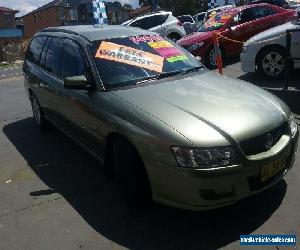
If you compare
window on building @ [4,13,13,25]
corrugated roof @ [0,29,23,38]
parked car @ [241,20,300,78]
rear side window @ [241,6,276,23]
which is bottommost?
parked car @ [241,20,300,78]

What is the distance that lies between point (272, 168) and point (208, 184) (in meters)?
0.66

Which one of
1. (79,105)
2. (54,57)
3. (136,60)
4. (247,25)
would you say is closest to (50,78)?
(54,57)

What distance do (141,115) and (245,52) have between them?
5.83m

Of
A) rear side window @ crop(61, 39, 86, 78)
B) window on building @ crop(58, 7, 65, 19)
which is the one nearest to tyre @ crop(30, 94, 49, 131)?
rear side window @ crop(61, 39, 86, 78)

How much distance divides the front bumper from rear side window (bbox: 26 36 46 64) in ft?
12.5

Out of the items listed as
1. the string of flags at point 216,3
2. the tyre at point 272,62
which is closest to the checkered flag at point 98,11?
the tyre at point 272,62

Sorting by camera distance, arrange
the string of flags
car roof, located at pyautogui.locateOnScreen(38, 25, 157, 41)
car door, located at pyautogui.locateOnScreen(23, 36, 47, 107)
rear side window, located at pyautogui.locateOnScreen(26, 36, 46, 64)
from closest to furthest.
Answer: car roof, located at pyautogui.locateOnScreen(38, 25, 157, 41), car door, located at pyautogui.locateOnScreen(23, 36, 47, 107), rear side window, located at pyautogui.locateOnScreen(26, 36, 46, 64), the string of flags

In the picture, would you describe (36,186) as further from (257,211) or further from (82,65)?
(257,211)

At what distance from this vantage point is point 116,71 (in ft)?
14.7

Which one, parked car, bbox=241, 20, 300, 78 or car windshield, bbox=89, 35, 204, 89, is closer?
car windshield, bbox=89, 35, 204, 89

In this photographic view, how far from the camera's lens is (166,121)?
11.5ft

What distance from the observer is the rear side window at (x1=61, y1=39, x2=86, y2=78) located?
15.9 feet

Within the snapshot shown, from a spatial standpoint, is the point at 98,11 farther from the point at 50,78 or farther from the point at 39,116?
the point at 50,78

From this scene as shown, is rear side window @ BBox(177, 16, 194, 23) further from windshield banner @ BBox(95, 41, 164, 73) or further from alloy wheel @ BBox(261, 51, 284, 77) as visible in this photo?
windshield banner @ BBox(95, 41, 164, 73)
